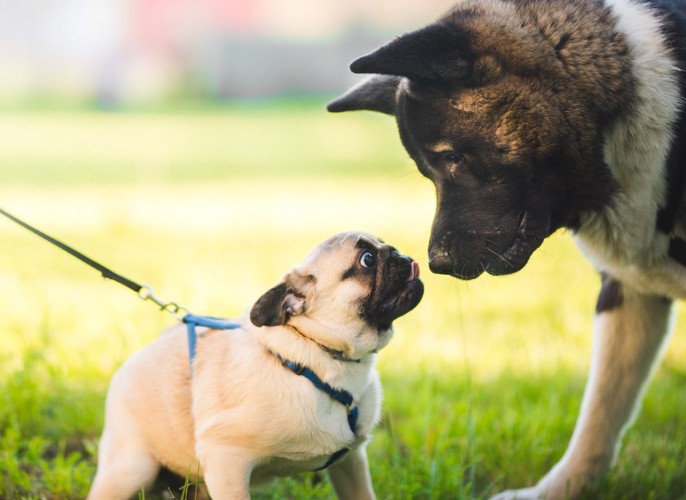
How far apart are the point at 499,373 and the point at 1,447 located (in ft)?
8.58

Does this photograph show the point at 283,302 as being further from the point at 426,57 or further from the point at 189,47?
the point at 189,47

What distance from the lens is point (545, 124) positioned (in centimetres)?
323

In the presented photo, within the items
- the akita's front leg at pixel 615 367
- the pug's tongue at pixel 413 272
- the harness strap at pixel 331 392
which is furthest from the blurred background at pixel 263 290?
the pug's tongue at pixel 413 272

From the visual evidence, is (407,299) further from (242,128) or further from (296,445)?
(242,128)

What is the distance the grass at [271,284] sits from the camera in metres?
3.69

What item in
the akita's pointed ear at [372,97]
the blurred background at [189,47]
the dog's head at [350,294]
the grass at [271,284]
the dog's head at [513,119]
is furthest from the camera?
the blurred background at [189,47]

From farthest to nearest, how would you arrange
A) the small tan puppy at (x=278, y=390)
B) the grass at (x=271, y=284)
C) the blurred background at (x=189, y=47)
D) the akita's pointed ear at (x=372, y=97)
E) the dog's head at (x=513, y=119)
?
the blurred background at (x=189, y=47) → the akita's pointed ear at (x=372, y=97) → the grass at (x=271, y=284) → the dog's head at (x=513, y=119) → the small tan puppy at (x=278, y=390)

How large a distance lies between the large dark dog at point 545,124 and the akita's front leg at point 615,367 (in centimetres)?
43

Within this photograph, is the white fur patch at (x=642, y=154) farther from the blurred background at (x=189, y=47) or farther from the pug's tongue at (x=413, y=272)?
the blurred background at (x=189, y=47)

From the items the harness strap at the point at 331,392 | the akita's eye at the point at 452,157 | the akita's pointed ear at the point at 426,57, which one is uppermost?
the akita's pointed ear at the point at 426,57

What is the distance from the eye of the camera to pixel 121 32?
27.8m

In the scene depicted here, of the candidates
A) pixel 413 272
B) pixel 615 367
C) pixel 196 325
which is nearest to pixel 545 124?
pixel 413 272

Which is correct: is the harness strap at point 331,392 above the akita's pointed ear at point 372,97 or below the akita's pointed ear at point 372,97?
below

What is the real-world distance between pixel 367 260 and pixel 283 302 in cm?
33
